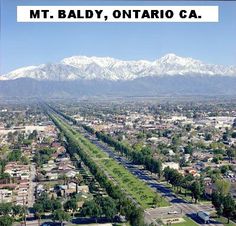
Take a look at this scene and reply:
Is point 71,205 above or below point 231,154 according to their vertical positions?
below

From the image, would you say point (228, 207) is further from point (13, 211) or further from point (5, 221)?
point (13, 211)

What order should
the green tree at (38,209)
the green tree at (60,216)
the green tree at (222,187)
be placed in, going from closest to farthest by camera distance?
the green tree at (60,216) < the green tree at (38,209) < the green tree at (222,187)

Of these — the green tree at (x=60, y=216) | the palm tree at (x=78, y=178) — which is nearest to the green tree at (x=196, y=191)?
the palm tree at (x=78, y=178)

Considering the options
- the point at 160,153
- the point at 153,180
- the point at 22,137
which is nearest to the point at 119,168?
the point at 153,180

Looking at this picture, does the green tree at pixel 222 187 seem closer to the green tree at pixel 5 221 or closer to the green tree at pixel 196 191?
the green tree at pixel 196 191

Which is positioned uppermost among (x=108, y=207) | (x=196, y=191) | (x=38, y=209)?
(x=108, y=207)

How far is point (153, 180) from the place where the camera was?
27.4 meters

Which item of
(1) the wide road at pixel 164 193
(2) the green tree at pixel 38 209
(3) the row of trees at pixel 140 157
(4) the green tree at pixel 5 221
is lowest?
(1) the wide road at pixel 164 193

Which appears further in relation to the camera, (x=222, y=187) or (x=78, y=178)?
(x=78, y=178)

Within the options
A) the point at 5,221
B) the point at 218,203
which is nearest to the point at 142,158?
the point at 218,203

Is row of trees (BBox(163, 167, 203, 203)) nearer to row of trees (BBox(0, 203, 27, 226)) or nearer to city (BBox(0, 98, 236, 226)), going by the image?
city (BBox(0, 98, 236, 226))

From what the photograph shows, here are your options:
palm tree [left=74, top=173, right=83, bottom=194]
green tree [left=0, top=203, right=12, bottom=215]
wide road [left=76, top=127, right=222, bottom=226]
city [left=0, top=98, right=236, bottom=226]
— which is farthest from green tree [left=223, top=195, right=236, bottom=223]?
green tree [left=0, top=203, right=12, bottom=215]

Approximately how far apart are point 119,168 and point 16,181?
7.17 meters

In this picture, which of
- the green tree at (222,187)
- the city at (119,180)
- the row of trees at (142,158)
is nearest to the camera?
the city at (119,180)
